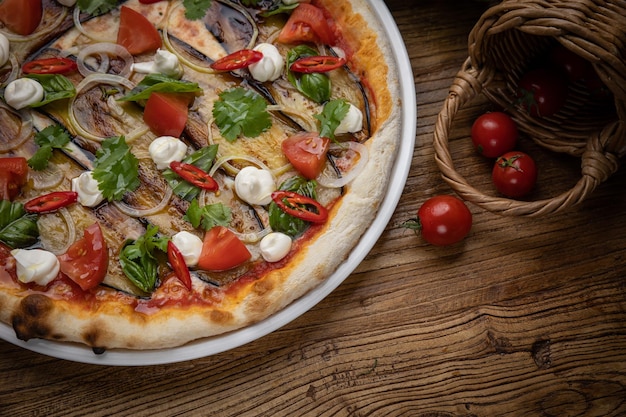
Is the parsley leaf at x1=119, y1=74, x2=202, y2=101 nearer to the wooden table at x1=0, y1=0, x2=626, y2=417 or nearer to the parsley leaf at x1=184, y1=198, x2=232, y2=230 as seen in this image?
the parsley leaf at x1=184, y1=198, x2=232, y2=230

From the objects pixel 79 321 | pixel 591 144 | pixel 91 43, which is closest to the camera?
pixel 79 321

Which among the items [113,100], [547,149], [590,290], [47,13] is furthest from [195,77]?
[590,290]

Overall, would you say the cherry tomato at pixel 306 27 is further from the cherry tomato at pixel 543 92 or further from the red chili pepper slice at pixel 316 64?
the cherry tomato at pixel 543 92

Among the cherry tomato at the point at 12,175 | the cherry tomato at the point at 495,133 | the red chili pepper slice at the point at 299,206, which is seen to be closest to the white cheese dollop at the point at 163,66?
the cherry tomato at the point at 12,175

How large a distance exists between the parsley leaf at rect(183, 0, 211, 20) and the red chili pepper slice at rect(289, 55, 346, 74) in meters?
0.71

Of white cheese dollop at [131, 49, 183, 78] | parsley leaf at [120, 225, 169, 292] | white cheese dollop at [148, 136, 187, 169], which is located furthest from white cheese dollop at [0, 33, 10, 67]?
parsley leaf at [120, 225, 169, 292]

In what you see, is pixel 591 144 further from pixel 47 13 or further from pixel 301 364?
pixel 47 13

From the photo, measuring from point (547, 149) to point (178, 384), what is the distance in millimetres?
2929

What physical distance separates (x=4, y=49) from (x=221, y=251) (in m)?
1.92

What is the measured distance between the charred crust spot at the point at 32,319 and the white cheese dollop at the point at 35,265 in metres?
0.13

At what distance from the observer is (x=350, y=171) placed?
161 inches

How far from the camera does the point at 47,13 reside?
4.42m

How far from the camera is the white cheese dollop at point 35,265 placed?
3.77 meters

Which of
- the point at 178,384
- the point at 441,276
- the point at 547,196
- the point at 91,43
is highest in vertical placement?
the point at 91,43
